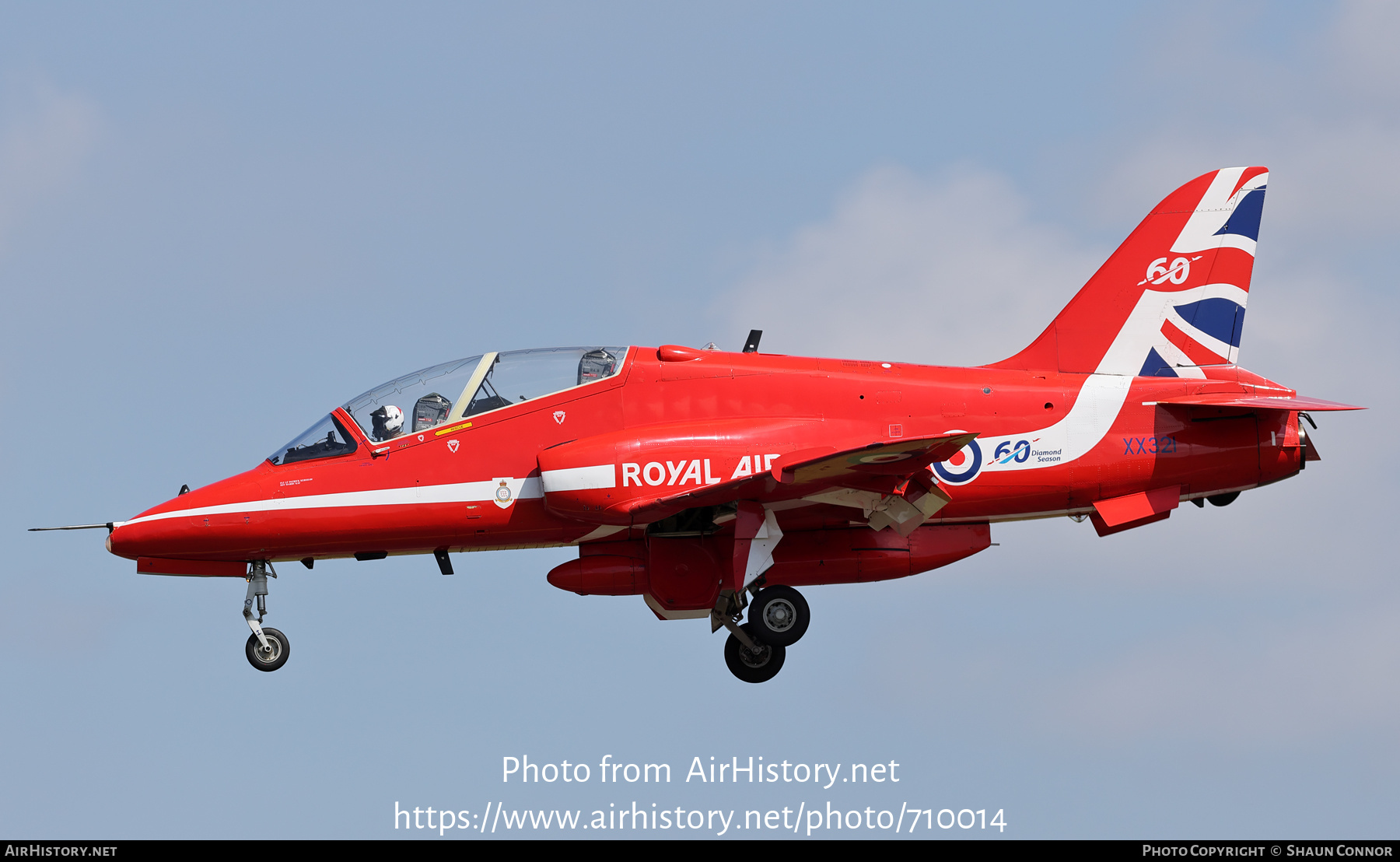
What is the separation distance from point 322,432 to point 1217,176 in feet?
45.4

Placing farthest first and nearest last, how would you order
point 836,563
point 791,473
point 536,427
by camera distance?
point 836,563 → point 536,427 → point 791,473

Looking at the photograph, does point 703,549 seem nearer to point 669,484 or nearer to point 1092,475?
point 669,484

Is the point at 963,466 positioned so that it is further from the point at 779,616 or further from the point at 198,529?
the point at 198,529

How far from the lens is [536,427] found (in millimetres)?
21766

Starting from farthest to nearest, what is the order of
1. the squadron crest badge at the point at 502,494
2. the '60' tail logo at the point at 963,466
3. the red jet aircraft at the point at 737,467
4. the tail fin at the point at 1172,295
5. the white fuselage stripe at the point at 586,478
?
the tail fin at the point at 1172,295 < the '60' tail logo at the point at 963,466 < the squadron crest badge at the point at 502,494 < the red jet aircraft at the point at 737,467 < the white fuselage stripe at the point at 586,478

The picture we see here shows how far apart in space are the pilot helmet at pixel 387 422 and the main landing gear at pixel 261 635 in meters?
2.46

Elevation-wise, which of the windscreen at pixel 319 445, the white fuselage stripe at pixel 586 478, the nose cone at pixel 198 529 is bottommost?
the white fuselage stripe at pixel 586 478

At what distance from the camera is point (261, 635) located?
22.3 meters

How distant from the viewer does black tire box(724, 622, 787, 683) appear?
929 inches

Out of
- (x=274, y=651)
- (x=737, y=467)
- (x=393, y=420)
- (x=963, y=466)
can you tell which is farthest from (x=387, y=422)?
(x=963, y=466)

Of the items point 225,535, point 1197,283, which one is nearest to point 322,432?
point 225,535

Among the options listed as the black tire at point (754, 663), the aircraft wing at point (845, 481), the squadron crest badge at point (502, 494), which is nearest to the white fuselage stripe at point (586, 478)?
the aircraft wing at point (845, 481)

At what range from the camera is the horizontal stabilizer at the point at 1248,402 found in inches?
862

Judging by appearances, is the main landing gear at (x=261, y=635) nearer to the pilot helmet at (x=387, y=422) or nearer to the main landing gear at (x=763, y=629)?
the pilot helmet at (x=387, y=422)
